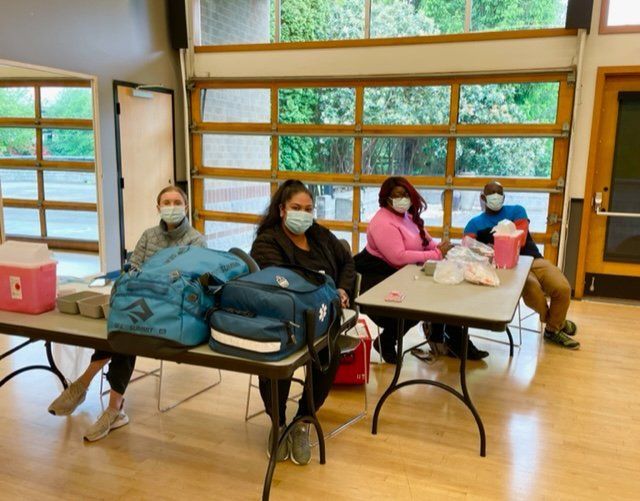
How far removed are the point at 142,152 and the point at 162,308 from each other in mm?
4228

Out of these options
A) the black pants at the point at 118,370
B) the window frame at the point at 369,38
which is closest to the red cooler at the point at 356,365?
the black pants at the point at 118,370

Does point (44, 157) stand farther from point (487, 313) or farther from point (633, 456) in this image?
point (633, 456)

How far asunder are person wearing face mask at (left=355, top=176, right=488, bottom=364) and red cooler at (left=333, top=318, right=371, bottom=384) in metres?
0.30

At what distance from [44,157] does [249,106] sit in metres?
2.10

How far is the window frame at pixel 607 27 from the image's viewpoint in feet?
14.8

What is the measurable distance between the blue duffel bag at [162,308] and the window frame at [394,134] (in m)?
2.91

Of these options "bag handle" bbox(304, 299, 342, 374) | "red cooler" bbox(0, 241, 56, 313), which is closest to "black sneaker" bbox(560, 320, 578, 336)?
"bag handle" bbox(304, 299, 342, 374)

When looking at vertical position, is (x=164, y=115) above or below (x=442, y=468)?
above

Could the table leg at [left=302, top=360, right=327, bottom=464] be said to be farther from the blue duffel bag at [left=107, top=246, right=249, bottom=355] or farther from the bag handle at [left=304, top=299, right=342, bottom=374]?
the blue duffel bag at [left=107, top=246, right=249, bottom=355]

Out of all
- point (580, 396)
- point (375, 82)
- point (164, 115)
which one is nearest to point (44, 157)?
point (164, 115)

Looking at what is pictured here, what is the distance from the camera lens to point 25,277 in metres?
2.09

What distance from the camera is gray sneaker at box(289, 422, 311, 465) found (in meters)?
2.30

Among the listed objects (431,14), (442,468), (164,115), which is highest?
(431,14)

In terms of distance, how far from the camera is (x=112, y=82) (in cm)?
518
